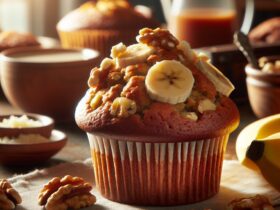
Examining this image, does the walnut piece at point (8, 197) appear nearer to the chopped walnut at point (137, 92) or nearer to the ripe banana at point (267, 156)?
the chopped walnut at point (137, 92)

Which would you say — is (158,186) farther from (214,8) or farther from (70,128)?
(214,8)

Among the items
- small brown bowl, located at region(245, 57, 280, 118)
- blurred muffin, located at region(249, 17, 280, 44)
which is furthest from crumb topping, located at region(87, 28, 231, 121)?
blurred muffin, located at region(249, 17, 280, 44)

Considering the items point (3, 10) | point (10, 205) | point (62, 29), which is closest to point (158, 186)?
point (10, 205)

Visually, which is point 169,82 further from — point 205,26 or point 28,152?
point 205,26

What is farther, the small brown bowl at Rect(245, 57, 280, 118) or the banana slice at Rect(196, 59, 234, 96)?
the small brown bowl at Rect(245, 57, 280, 118)

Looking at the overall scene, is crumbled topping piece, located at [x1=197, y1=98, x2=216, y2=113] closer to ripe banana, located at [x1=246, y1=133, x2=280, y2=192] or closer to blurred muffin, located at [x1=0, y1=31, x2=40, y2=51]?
ripe banana, located at [x1=246, y1=133, x2=280, y2=192]

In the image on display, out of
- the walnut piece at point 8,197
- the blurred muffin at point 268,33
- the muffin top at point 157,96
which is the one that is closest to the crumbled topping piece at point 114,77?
the muffin top at point 157,96

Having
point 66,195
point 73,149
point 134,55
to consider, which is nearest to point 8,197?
point 66,195
